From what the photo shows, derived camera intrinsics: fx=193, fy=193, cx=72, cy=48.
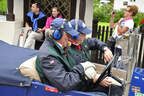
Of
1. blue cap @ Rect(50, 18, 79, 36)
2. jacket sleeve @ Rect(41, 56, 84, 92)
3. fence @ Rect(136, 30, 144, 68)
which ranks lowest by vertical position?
fence @ Rect(136, 30, 144, 68)

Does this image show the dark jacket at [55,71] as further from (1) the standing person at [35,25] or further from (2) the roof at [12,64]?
(1) the standing person at [35,25]

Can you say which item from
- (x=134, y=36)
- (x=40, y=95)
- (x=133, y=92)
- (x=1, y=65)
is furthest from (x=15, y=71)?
(x=133, y=92)

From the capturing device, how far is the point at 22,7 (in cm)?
721

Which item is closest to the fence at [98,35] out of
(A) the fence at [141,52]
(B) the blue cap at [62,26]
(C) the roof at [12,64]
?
(A) the fence at [141,52]

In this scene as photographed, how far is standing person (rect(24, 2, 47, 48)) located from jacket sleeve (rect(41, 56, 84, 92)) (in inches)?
157

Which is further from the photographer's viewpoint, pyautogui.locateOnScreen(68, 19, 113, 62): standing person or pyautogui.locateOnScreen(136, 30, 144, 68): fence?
pyautogui.locateOnScreen(136, 30, 144, 68): fence

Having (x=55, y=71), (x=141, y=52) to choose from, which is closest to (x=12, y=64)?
(x=55, y=71)

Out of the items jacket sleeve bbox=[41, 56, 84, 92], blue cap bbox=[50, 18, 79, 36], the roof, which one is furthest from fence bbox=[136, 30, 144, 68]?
jacket sleeve bbox=[41, 56, 84, 92]

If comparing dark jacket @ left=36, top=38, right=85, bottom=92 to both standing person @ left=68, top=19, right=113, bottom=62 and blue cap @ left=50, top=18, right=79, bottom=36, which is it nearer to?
blue cap @ left=50, top=18, right=79, bottom=36

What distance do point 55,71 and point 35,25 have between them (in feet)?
14.1

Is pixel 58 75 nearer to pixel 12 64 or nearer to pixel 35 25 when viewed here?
pixel 12 64

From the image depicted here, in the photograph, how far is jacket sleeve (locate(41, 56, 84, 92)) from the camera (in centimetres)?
215

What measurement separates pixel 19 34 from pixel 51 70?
16.6 ft

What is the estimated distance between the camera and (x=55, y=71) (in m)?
2.18
